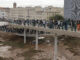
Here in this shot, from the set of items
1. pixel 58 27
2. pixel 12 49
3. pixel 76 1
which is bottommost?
pixel 12 49

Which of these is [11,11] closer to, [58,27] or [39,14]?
[39,14]

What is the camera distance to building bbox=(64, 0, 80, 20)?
28.0 metres

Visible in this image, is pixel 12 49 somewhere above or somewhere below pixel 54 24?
below

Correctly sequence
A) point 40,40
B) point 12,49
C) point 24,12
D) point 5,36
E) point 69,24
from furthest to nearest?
point 24,12 < point 5,36 < point 40,40 < point 12,49 < point 69,24

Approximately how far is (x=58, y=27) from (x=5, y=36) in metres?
35.2

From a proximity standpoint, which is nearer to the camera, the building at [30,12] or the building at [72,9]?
the building at [72,9]

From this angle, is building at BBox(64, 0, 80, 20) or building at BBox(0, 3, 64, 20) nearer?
building at BBox(64, 0, 80, 20)

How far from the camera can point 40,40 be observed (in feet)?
133

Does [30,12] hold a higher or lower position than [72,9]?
lower

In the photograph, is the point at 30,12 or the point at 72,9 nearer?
the point at 72,9

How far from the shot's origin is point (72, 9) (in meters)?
29.7

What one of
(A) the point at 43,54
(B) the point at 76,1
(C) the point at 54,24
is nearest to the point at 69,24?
(C) the point at 54,24

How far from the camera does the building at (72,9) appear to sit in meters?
28.0

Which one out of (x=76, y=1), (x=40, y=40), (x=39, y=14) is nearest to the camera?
(x=76, y=1)
